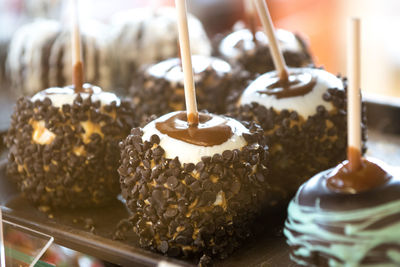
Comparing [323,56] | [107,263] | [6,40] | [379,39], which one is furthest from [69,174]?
[379,39]

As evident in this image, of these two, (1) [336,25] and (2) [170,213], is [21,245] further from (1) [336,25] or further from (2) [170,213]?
(1) [336,25]

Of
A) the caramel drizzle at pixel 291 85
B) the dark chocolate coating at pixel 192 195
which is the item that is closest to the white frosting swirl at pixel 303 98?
the caramel drizzle at pixel 291 85

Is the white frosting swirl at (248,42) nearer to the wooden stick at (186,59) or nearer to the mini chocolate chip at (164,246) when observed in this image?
the wooden stick at (186,59)

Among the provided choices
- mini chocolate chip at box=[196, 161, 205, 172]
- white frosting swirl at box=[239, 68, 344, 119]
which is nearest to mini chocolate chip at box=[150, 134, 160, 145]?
mini chocolate chip at box=[196, 161, 205, 172]

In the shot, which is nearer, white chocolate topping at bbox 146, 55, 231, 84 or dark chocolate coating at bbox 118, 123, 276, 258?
dark chocolate coating at bbox 118, 123, 276, 258

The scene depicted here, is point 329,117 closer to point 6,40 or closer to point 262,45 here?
point 262,45

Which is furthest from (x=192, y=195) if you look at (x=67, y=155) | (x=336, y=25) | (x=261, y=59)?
(x=336, y=25)

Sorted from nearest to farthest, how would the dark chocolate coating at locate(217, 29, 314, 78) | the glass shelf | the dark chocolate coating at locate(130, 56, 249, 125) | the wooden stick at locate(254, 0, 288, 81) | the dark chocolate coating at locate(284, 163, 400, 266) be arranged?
the dark chocolate coating at locate(284, 163, 400, 266), the glass shelf, the wooden stick at locate(254, 0, 288, 81), the dark chocolate coating at locate(130, 56, 249, 125), the dark chocolate coating at locate(217, 29, 314, 78)

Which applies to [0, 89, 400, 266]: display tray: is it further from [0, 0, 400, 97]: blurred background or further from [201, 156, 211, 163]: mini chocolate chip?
[0, 0, 400, 97]: blurred background

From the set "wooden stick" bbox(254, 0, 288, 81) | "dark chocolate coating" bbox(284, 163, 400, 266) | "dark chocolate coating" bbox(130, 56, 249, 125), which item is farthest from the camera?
"dark chocolate coating" bbox(130, 56, 249, 125)
